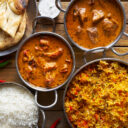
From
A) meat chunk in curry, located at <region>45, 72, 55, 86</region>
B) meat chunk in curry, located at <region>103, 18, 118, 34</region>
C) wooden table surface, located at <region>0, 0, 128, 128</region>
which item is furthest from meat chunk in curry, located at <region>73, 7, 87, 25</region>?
meat chunk in curry, located at <region>45, 72, 55, 86</region>

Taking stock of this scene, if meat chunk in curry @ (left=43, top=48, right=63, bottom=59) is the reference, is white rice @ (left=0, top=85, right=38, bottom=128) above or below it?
below

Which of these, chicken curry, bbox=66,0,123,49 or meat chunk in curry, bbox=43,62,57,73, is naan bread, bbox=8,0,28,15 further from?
meat chunk in curry, bbox=43,62,57,73

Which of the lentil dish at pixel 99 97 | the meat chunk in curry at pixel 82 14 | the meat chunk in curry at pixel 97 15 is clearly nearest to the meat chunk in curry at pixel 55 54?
the lentil dish at pixel 99 97

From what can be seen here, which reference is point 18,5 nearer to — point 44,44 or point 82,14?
point 44,44

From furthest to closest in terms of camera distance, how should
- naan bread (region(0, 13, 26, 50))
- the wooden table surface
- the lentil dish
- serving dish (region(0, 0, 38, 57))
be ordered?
the wooden table surface
serving dish (region(0, 0, 38, 57))
naan bread (region(0, 13, 26, 50))
the lentil dish

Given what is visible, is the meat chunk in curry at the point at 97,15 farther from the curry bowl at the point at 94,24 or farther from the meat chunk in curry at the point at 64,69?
the meat chunk in curry at the point at 64,69

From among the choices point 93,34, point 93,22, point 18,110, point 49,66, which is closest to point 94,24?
point 93,22

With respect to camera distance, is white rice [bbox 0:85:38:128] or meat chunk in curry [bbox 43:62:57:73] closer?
meat chunk in curry [bbox 43:62:57:73]

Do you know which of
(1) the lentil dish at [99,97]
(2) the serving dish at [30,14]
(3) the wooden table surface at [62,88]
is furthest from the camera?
(3) the wooden table surface at [62,88]
